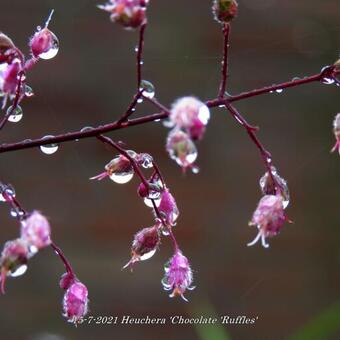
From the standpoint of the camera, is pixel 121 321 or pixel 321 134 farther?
pixel 321 134

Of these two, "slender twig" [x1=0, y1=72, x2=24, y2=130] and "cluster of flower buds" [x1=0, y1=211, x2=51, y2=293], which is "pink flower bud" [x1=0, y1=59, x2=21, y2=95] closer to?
"slender twig" [x1=0, y1=72, x2=24, y2=130]

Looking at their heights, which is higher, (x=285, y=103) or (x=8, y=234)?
(x=285, y=103)

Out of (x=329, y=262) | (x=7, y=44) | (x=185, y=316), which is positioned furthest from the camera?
(x=329, y=262)

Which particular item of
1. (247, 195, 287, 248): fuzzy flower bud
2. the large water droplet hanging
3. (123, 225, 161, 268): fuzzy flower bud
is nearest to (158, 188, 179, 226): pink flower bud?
(123, 225, 161, 268): fuzzy flower bud

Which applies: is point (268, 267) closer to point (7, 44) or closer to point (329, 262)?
point (329, 262)

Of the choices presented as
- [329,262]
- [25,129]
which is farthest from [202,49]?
[329,262]

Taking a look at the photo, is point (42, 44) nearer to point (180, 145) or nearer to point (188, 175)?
point (180, 145)

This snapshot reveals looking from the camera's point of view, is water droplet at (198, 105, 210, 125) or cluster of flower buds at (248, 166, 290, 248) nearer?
water droplet at (198, 105, 210, 125)
